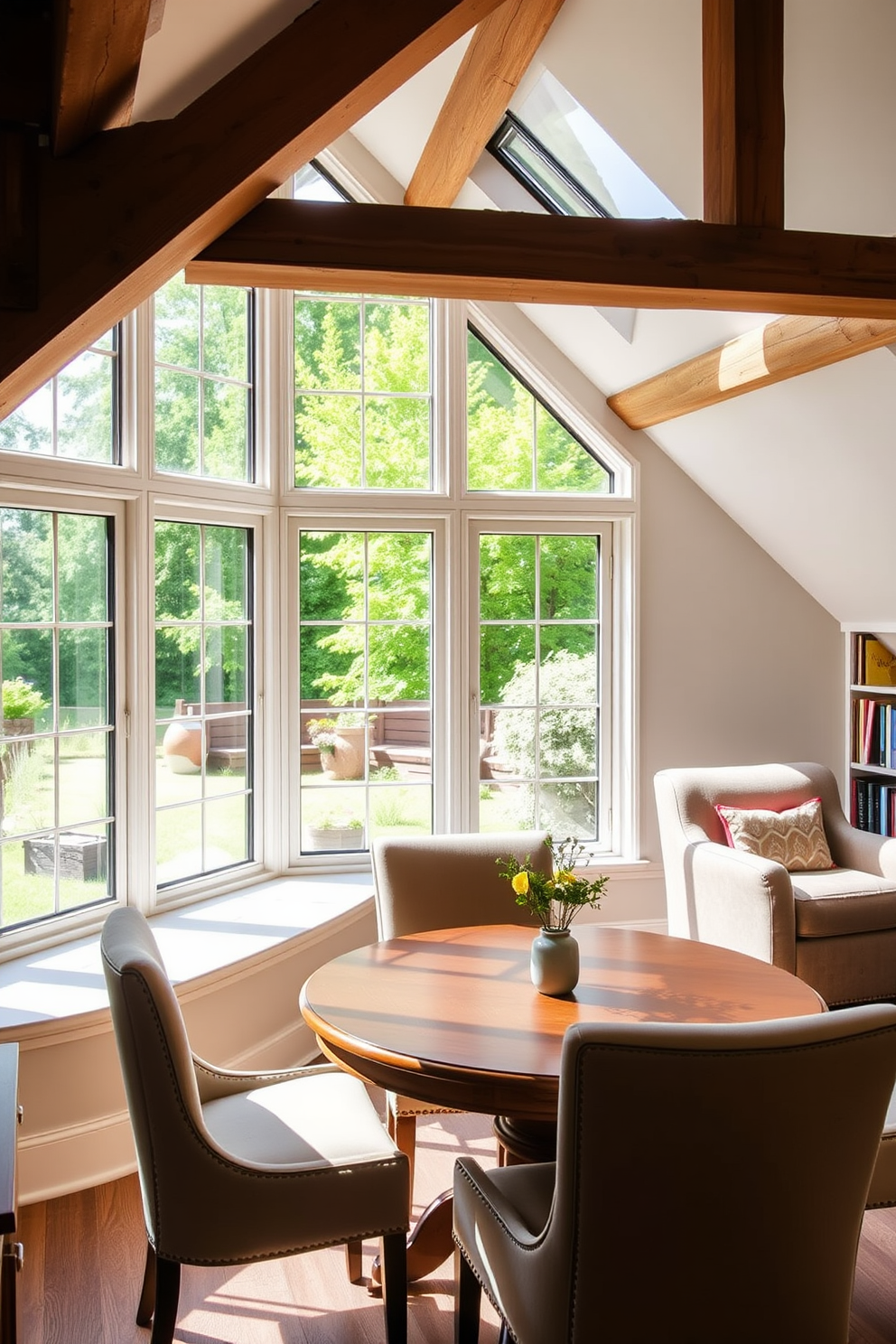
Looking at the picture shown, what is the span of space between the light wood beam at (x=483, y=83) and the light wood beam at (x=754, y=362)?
111 centimetres

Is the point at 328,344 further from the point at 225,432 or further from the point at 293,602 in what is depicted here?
the point at 293,602

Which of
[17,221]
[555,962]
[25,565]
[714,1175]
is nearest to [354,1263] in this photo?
[555,962]

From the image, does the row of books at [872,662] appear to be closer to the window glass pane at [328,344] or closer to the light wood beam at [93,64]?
the window glass pane at [328,344]

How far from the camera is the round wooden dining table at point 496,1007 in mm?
2055

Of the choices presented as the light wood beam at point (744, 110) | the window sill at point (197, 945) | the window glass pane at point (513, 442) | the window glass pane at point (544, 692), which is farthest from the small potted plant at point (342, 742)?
the light wood beam at point (744, 110)

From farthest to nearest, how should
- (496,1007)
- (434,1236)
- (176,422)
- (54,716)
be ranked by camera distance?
(176,422), (54,716), (434,1236), (496,1007)

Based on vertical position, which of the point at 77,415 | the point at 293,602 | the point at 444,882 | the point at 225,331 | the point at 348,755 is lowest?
the point at 444,882

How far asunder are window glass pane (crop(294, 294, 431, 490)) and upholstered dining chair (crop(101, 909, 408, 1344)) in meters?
2.66

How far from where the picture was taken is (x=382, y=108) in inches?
164

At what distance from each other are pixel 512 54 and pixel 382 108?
1068 millimetres

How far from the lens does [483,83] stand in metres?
3.34

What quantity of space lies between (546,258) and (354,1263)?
254 cm

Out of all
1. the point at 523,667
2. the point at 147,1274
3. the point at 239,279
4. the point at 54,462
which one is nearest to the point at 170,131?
the point at 239,279

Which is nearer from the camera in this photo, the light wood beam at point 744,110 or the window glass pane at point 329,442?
the light wood beam at point 744,110
